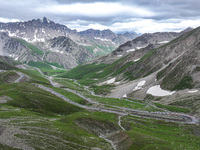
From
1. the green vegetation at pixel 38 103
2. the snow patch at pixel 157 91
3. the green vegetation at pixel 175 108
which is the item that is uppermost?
the green vegetation at pixel 38 103

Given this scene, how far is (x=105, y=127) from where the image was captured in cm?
8294

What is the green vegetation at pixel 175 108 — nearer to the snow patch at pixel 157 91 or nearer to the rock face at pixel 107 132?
the snow patch at pixel 157 91

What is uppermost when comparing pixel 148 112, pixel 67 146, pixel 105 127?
pixel 67 146

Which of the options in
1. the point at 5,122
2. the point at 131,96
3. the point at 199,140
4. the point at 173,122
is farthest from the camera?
the point at 131,96

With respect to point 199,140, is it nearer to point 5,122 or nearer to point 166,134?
point 166,134

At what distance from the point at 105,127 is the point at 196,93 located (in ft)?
314

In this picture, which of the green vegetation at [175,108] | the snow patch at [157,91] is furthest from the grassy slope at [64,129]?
the snow patch at [157,91]

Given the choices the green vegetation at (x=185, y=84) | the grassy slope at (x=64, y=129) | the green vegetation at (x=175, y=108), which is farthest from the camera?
the green vegetation at (x=185, y=84)

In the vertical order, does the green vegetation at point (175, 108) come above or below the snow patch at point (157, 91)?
below

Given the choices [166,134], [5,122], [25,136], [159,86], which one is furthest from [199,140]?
[159,86]

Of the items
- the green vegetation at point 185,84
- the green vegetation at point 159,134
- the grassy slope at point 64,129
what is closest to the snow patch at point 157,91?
the green vegetation at point 185,84

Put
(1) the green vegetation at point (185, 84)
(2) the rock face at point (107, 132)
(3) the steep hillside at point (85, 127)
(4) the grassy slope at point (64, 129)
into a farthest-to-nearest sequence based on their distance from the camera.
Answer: (1) the green vegetation at point (185, 84), (2) the rock face at point (107, 132), (4) the grassy slope at point (64, 129), (3) the steep hillside at point (85, 127)

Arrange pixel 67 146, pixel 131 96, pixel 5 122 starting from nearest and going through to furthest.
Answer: pixel 67 146, pixel 5 122, pixel 131 96

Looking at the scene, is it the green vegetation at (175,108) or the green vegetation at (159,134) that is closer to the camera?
the green vegetation at (159,134)
